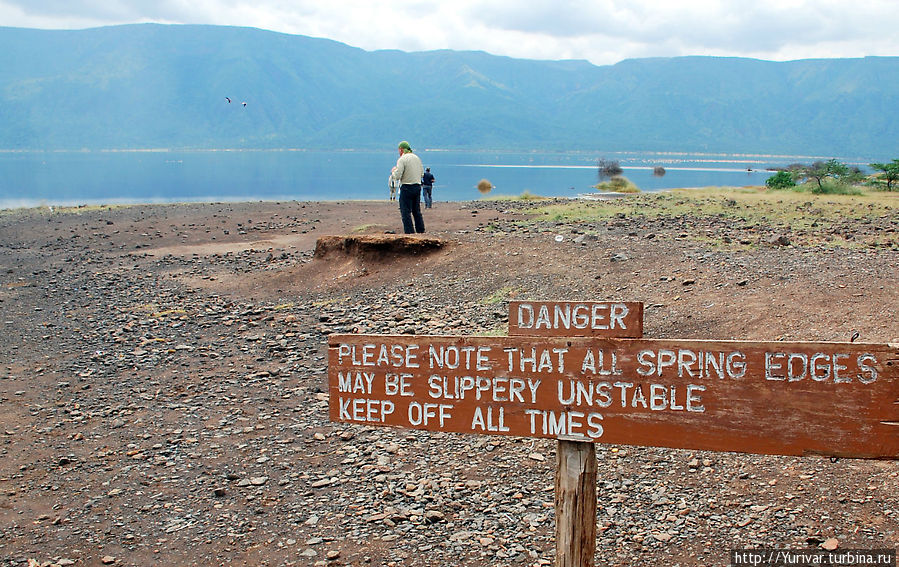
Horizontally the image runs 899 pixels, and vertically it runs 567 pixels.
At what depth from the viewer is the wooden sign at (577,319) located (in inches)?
116

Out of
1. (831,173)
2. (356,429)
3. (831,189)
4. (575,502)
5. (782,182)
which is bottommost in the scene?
(356,429)

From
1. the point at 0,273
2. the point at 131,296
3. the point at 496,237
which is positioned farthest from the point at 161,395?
the point at 0,273

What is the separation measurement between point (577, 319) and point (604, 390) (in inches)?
10.7

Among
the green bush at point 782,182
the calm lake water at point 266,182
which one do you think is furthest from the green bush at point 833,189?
the calm lake water at point 266,182

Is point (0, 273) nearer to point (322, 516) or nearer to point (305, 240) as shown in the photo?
point (305, 240)

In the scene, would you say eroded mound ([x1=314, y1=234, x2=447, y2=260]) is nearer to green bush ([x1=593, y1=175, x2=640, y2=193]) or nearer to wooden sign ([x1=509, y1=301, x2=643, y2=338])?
wooden sign ([x1=509, y1=301, x2=643, y2=338])

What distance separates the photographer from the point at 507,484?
523 centimetres

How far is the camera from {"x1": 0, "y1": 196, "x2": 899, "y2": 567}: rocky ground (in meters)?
4.62

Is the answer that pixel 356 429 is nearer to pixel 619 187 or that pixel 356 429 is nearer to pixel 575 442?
pixel 575 442

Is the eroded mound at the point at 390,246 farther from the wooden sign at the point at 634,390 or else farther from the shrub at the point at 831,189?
the shrub at the point at 831,189

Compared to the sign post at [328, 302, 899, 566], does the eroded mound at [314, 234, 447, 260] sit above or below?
below

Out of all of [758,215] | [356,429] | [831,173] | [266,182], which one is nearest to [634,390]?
[356,429]

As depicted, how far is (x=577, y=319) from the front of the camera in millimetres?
2992

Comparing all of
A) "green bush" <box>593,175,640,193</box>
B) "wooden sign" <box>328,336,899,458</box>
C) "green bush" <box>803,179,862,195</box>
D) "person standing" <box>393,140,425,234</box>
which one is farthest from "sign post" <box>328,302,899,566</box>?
"green bush" <box>593,175,640,193</box>
